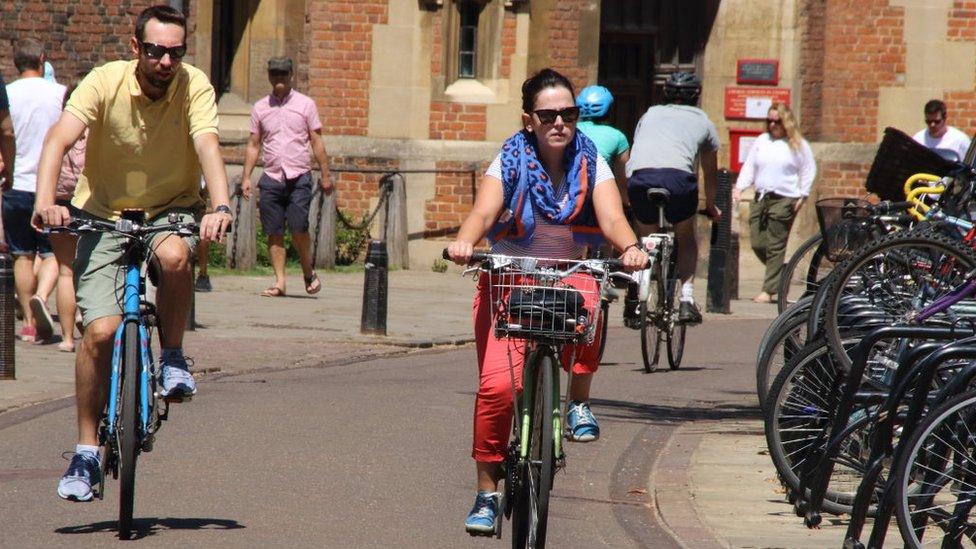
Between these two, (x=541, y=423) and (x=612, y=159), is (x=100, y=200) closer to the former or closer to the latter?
(x=541, y=423)

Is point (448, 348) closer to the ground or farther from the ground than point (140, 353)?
closer to the ground

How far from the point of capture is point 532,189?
6.43 m

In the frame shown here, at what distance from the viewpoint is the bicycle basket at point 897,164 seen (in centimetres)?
893

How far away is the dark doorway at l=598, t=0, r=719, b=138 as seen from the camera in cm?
2167

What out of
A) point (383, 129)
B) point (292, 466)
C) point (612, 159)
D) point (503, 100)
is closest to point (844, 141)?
point (503, 100)

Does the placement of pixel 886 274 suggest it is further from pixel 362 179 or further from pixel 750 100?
pixel 750 100

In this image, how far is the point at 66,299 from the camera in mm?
11414

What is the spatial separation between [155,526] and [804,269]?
5.04 metres

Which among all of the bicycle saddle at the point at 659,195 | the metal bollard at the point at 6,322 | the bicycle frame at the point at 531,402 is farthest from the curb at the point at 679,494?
the metal bollard at the point at 6,322

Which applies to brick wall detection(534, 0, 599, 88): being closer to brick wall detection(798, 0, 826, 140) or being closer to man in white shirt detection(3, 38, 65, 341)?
brick wall detection(798, 0, 826, 140)

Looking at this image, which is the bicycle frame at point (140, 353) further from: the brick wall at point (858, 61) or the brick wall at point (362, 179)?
the brick wall at point (858, 61)

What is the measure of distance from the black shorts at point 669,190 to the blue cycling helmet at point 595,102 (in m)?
0.75

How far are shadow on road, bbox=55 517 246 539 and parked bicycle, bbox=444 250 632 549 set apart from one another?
1.21m

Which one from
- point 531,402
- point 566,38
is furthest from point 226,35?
point 531,402
